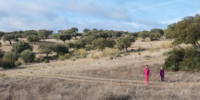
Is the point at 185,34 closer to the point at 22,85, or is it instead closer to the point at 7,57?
the point at 22,85

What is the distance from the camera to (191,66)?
14773 mm

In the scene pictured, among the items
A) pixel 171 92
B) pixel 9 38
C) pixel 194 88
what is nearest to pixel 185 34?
pixel 194 88

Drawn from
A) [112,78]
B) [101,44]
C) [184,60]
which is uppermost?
[101,44]

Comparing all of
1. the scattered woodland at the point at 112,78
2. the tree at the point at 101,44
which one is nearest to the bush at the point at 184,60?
the scattered woodland at the point at 112,78

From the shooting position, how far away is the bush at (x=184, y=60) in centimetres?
1478

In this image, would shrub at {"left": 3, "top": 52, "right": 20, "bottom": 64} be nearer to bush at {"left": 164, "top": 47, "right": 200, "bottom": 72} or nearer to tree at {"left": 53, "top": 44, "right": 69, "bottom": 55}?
tree at {"left": 53, "top": 44, "right": 69, "bottom": 55}

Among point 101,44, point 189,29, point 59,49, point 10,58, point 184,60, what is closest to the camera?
point 184,60

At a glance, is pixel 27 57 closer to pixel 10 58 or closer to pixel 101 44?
pixel 10 58

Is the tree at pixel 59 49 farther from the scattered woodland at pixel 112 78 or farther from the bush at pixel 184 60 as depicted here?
the bush at pixel 184 60

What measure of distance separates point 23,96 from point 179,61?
15.7 meters

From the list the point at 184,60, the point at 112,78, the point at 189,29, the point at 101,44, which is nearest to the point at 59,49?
the point at 101,44

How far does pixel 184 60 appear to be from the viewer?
15.9m

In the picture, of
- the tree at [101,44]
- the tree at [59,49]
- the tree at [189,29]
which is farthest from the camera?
the tree at [59,49]

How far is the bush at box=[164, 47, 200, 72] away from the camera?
48.5 feet
